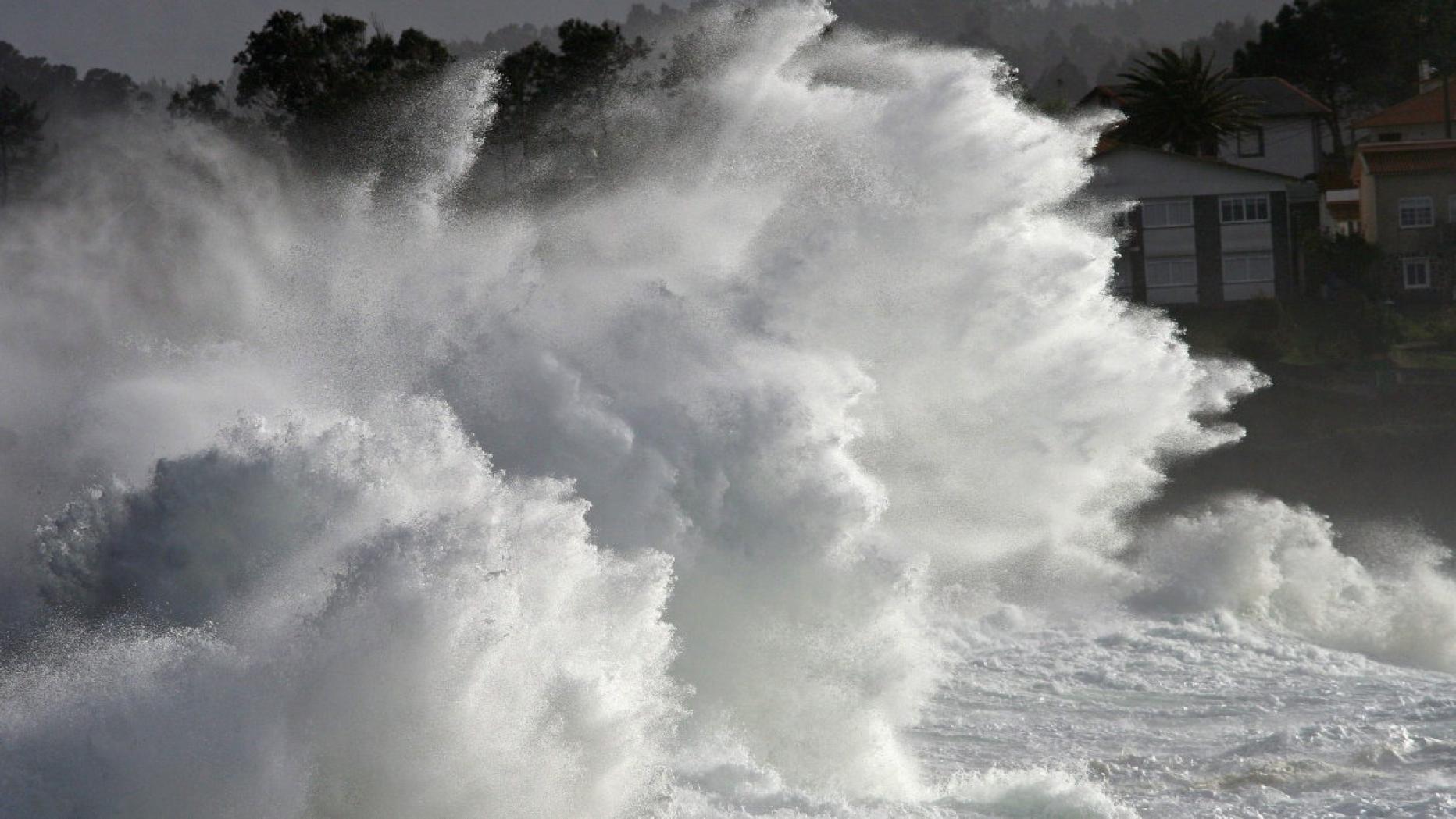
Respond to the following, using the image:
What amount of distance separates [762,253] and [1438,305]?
33059 mm

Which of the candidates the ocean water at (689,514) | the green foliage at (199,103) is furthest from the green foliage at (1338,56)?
the ocean water at (689,514)

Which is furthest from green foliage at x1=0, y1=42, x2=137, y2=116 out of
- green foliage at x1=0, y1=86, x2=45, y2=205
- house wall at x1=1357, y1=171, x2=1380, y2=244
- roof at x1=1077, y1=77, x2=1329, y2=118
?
house wall at x1=1357, y1=171, x2=1380, y2=244

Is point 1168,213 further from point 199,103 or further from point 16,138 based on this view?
point 16,138

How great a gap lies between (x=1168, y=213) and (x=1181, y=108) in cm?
370

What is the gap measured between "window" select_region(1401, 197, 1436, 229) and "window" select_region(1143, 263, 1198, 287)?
6.63 meters

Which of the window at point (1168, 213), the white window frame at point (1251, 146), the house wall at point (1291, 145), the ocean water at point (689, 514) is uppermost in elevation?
the house wall at point (1291, 145)

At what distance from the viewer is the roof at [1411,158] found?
49.8 metres

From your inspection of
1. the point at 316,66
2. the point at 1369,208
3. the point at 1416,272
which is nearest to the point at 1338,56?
the point at 1369,208

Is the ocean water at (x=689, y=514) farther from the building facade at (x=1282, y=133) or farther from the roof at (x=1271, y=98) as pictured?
the building facade at (x=1282, y=133)

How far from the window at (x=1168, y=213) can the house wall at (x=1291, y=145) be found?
14.6 metres

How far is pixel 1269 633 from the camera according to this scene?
22219mm

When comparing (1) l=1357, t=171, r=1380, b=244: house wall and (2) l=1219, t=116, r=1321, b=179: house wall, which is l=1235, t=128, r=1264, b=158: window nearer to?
(2) l=1219, t=116, r=1321, b=179: house wall

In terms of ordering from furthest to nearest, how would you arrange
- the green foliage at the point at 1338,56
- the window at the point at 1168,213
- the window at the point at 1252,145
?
the green foliage at the point at 1338,56
the window at the point at 1252,145
the window at the point at 1168,213

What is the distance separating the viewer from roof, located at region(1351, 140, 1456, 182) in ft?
163
